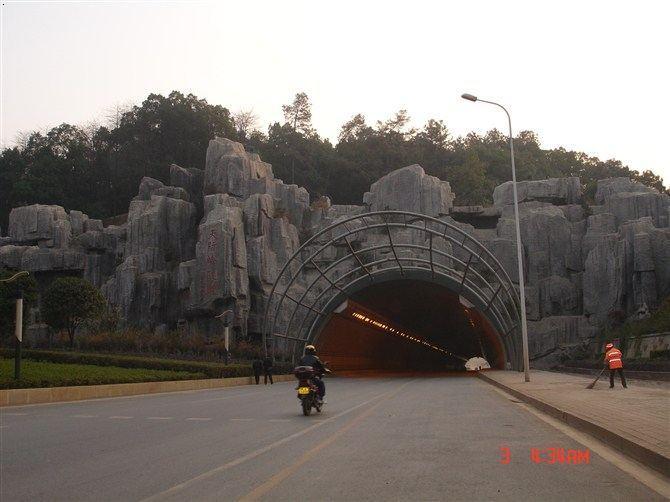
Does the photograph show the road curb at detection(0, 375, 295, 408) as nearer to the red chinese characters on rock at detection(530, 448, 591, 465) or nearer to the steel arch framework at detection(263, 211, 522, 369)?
the steel arch framework at detection(263, 211, 522, 369)

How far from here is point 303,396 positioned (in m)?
14.6

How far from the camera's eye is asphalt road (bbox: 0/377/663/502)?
20.9 ft

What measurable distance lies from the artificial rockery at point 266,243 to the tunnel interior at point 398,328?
708 centimetres

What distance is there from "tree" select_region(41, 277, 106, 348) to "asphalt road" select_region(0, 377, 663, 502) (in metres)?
33.7

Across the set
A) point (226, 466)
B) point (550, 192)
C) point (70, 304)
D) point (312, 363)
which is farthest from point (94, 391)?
point (550, 192)

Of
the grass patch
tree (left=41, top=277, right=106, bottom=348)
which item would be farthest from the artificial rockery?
the grass patch

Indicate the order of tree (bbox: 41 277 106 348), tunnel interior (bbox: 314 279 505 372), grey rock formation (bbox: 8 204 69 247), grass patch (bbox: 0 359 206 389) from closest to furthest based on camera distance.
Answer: grass patch (bbox: 0 359 206 389) → tree (bbox: 41 277 106 348) → tunnel interior (bbox: 314 279 505 372) → grey rock formation (bbox: 8 204 69 247)

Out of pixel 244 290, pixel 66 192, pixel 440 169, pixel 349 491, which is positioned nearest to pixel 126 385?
pixel 349 491

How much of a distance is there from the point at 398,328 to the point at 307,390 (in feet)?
158

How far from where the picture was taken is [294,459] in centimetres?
826

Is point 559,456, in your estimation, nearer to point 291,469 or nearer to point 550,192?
point 291,469

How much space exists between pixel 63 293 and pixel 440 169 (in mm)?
56158

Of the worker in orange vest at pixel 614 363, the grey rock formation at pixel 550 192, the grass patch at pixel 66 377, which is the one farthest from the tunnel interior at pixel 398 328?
the worker in orange vest at pixel 614 363
